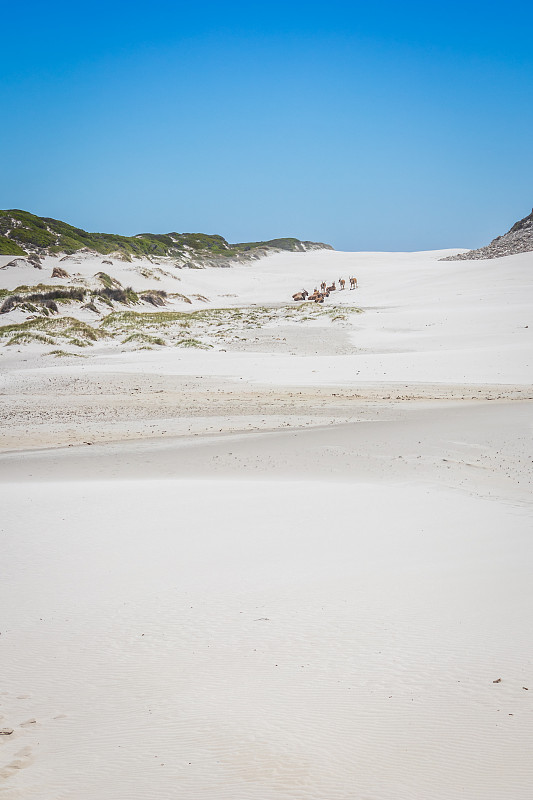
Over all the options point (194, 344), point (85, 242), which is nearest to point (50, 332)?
point (194, 344)

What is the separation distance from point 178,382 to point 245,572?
12.0 metres

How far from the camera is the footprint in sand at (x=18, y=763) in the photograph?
2.66 m

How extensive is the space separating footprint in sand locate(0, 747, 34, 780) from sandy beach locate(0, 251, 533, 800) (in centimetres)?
1

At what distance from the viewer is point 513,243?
51.0 m

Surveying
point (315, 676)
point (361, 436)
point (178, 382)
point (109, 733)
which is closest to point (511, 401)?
point (361, 436)

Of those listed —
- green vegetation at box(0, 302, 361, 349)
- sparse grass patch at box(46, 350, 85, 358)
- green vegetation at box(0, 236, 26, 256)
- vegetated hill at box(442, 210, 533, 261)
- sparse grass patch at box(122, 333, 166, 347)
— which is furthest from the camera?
green vegetation at box(0, 236, 26, 256)

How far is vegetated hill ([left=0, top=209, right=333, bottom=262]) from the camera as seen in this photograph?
63688mm

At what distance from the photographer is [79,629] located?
3.97 meters

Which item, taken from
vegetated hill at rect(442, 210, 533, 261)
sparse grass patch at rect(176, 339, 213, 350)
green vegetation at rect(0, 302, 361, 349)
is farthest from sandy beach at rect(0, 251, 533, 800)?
vegetated hill at rect(442, 210, 533, 261)

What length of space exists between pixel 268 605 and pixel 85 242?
75.5 m

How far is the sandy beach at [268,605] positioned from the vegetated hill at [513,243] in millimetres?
40062

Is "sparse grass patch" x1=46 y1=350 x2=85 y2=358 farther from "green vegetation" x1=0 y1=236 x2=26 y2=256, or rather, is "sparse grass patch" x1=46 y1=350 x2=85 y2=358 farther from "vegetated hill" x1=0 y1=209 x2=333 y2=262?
"green vegetation" x1=0 y1=236 x2=26 y2=256

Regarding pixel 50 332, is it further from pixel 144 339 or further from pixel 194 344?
pixel 194 344

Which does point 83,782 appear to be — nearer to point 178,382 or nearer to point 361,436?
point 361,436
